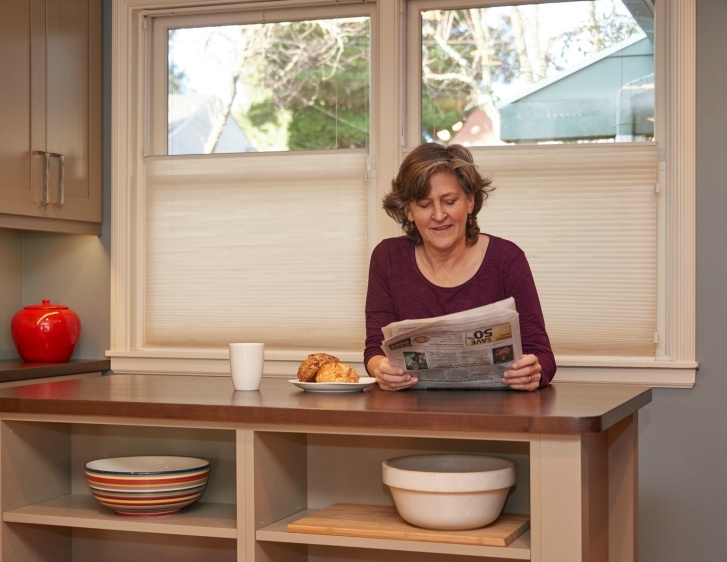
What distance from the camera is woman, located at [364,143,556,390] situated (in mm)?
2381

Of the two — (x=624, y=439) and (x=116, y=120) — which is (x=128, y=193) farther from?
(x=624, y=439)

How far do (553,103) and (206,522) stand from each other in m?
2.25

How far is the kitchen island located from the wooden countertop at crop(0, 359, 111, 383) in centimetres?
A: 113

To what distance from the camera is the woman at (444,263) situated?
2.38m

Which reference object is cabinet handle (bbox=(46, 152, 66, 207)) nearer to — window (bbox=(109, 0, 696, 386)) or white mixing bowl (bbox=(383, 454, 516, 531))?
window (bbox=(109, 0, 696, 386))

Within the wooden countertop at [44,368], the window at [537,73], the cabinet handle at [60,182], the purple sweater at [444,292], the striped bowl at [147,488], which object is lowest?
the striped bowl at [147,488]

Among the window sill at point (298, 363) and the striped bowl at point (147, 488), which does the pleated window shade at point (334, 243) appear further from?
the striped bowl at point (147, 488)

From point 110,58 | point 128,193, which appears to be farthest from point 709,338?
point 110,58

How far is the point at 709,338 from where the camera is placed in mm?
3273

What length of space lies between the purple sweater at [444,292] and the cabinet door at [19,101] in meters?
1.64

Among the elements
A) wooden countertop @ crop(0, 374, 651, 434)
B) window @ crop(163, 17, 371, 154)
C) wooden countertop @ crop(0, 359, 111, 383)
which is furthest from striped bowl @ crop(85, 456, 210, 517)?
window @ crop(163, 17, 371, 154)

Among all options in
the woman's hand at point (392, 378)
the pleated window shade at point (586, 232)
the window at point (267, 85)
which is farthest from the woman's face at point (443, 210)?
the window at point (267, 85)

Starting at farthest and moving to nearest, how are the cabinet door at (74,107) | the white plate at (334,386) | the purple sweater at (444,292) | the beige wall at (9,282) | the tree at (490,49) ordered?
the beige wall at (9,282) → the cabinet door at (74,107) → the tree at (490,49) → the purple sweater at (444,292) → the white plate at (334,386)

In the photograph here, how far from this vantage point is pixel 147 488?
1921 mm
